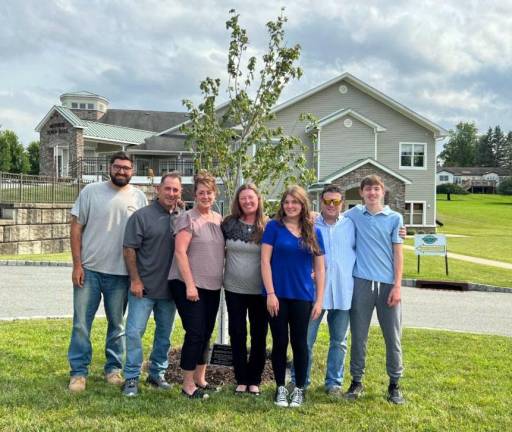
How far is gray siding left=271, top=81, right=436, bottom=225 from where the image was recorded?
98.6 ft

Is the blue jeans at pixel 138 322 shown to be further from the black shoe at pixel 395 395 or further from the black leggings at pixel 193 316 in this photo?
the black shoe at pixel 395 395

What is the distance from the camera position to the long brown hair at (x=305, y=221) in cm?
448

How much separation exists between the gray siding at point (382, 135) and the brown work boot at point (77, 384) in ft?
85.7

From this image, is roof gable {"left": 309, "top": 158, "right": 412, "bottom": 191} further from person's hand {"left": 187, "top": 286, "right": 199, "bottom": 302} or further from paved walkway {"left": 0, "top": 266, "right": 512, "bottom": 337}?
person's hand {"left": 187, "top": 286, "right": 199, "bottom": 302}

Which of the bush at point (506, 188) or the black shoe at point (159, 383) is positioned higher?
the bush at point (506, 188)

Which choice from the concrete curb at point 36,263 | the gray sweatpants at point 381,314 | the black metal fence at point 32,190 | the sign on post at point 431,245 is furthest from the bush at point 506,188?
the gray sweatpants at point 381,314

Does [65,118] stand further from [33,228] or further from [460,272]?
[460,272]

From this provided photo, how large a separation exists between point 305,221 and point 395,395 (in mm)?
1802

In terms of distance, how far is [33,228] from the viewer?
17547 millimetres

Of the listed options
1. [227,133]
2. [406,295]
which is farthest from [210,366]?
[406,295]

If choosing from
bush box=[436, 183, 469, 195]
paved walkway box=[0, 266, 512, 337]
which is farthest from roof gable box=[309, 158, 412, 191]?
bush box=[436, 183, 469, 195]

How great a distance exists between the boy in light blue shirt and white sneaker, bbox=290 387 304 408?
47 cm

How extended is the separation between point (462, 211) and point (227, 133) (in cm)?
5690

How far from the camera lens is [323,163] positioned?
30.0 metres
